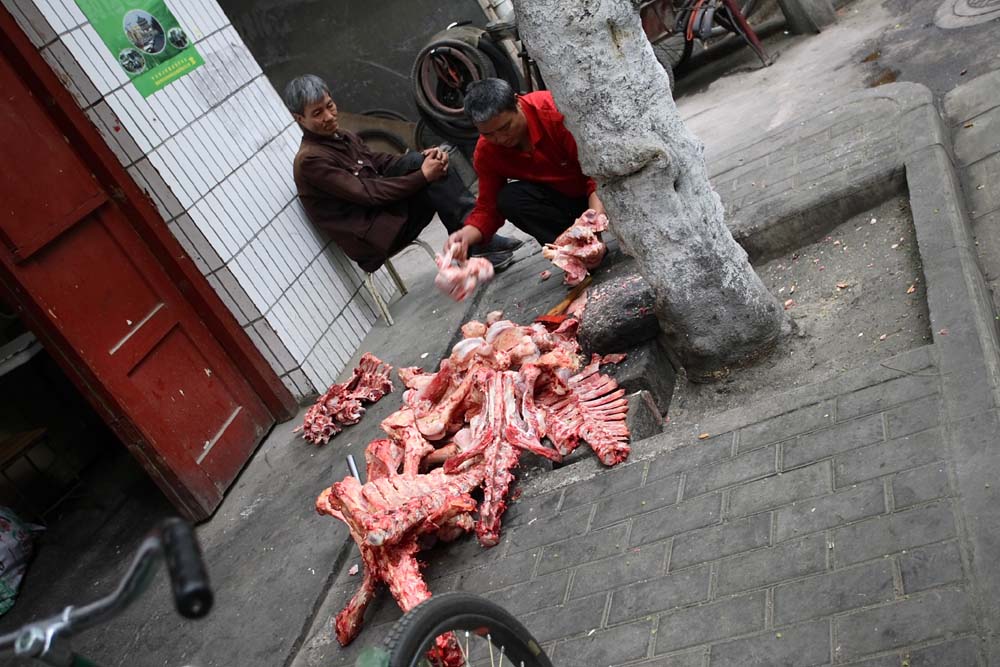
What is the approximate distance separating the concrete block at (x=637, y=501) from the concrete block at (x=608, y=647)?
1.95 ft

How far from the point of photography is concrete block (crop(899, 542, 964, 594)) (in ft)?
8.58

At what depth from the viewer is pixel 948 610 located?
8.25 feet

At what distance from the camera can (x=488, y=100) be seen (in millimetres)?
5289

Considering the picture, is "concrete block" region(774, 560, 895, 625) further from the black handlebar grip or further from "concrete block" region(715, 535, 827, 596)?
the black handlebar grip

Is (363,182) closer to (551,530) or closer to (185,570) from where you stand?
(551,530)

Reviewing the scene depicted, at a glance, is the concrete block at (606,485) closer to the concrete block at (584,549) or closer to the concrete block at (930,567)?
the concrete block at (584,549)

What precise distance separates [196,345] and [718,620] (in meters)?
4.24

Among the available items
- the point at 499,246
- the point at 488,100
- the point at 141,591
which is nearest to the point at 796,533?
the point at 141,591

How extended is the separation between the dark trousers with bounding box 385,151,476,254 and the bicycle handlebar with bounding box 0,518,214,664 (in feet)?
17.4

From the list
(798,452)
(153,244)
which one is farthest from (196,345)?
(798,452)

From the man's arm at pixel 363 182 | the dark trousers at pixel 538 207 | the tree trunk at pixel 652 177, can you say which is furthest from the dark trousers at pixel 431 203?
the tree trunk at pixel 652 177

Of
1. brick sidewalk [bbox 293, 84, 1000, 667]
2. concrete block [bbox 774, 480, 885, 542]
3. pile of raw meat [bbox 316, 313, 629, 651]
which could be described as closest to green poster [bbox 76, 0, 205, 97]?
pile of raw meat [bbox 316, 313, 629, 651]

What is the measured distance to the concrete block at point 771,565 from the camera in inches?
117

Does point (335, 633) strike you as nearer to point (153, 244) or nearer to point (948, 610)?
point (948, 610)
